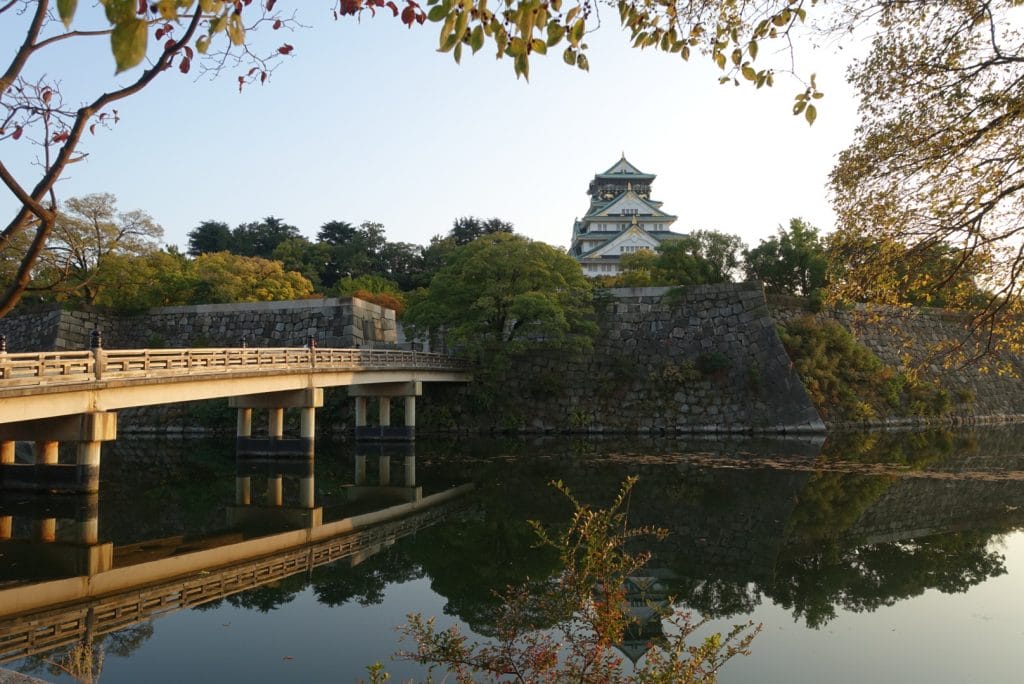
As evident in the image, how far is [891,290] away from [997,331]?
0.92 m

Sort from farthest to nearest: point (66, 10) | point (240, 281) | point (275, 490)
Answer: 1. point (240, 281)
2. point (275, 490)
3. point (66, 10)

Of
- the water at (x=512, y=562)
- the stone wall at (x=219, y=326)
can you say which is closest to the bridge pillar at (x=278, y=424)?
the water at (x=512, y=562)

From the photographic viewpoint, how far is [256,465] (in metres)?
19.8

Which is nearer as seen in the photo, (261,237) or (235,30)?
(235,30)

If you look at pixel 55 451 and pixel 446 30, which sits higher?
pixel 446 30

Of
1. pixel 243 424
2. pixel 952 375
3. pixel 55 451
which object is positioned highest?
pixel 952 375

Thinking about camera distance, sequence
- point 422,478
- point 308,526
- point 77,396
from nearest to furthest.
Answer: point 308,526 < point 77,396 < point 422,478

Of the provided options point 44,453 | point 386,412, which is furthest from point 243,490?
point 386,412

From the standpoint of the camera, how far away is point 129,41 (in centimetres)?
172

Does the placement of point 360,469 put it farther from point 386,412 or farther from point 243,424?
point 386,412

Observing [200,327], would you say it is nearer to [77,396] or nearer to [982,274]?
[77,396]

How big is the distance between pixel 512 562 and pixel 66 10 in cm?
915

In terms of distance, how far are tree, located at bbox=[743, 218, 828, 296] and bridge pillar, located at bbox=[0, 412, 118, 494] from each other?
28.2m

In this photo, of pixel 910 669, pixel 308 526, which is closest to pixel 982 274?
pixel 910 669
